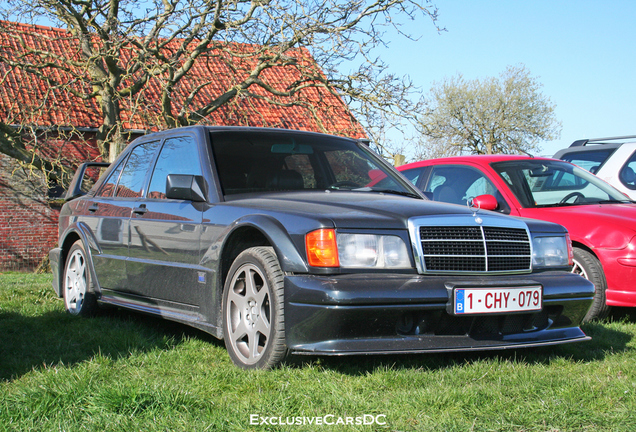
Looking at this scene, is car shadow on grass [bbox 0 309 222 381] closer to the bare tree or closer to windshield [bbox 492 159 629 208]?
windshield [bbox 492 159 629 208]

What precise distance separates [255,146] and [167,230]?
87 centimetres

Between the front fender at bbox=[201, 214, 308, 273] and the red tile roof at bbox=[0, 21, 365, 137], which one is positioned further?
the red tile roof at bbox=[0, 21, 365, 137]

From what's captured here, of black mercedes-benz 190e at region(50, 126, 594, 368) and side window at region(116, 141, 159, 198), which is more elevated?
side window at region(116, 141, 159, 198)

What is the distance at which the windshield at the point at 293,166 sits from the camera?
472 cm

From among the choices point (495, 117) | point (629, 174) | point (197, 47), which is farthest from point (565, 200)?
point (495, 117)

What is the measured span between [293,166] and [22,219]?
17803 mm

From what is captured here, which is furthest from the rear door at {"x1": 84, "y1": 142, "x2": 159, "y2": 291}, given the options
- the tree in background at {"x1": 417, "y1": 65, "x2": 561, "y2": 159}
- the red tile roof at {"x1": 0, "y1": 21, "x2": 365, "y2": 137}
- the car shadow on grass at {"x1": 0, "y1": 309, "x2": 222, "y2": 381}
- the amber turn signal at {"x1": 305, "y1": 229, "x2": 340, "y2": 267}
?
the tree in background at {"x1": 417, "y1": 65, "x2": 561, "y2": 159}

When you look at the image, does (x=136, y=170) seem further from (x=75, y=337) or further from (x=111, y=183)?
(x=75, y=337)

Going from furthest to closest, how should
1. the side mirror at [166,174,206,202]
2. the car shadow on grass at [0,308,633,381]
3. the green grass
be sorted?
the side mirror at [166,174,206,202] < the car shadow on grass at [0,308,633,381] < the green grass

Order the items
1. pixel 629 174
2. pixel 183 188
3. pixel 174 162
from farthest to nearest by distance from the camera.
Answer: pixel 629 174
pixel 174 162
pixel 183 188

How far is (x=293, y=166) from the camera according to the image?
4930 mm

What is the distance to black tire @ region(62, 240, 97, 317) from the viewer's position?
595 centimetres

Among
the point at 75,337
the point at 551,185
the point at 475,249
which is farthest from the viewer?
the point at 551,185

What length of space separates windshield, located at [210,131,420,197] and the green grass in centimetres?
119
